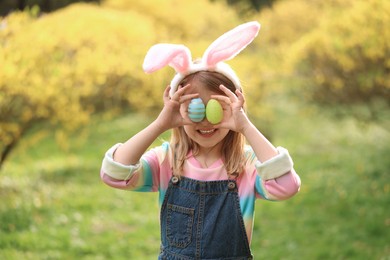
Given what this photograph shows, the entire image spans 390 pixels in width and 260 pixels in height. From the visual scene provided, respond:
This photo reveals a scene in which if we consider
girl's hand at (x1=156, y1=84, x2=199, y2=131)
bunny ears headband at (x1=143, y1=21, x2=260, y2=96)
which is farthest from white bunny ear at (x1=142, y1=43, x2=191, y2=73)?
girl's hand at (x1=156, y1=84, x2=199, y2=131)

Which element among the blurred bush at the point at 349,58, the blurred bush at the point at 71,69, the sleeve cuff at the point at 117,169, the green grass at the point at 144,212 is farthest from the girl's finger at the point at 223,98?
the blurred bush at the point at 349,58

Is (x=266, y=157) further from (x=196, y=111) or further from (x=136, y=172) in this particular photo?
(x=136, y=172)

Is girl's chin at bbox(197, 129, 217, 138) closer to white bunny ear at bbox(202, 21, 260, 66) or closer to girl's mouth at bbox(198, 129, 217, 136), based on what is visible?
girl's mouth at bbox(198, 129, 217, 136)

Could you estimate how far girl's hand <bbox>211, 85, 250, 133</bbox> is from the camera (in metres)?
2.08

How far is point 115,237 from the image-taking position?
18.5 ft

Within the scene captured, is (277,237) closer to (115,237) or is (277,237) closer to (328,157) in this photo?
(115,237)

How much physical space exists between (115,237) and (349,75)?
344 centimetres

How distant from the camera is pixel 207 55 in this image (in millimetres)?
2186

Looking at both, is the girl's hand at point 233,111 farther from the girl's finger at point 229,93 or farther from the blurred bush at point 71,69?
the blurred bush at point 71,69

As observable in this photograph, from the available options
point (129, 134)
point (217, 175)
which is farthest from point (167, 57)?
point (129, 134)

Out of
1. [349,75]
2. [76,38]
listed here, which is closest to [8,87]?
[76,38]

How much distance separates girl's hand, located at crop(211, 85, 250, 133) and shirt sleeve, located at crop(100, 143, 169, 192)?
31 cm

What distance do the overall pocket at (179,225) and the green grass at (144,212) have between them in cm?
290

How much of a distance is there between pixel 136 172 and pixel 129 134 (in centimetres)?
907
